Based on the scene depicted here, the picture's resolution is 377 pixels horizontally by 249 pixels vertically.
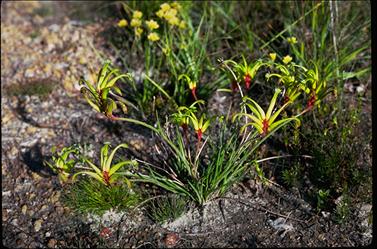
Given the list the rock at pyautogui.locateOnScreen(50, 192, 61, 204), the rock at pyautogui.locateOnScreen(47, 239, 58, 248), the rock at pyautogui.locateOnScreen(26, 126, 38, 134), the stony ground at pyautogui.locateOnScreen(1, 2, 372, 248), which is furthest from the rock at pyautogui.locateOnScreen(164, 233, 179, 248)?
the rock at pyautogui.locateOnScreen(26, 126, 38, 134)

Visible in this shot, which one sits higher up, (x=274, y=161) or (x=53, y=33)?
(x=53, y=33)

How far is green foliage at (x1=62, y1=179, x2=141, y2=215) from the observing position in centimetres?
295

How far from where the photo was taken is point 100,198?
2949 mm

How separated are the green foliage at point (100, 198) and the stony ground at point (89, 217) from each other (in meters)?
0.06

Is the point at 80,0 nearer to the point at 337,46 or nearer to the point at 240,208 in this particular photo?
the point at 337,46

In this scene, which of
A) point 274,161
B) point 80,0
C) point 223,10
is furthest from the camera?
point 80,0

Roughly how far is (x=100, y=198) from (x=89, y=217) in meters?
0.17

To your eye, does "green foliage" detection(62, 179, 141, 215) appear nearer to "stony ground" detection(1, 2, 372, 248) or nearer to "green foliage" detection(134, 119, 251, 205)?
"stony ground" detection(1, 2, 372, 248)

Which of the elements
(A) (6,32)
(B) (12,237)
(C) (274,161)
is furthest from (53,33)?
(C) (274,161)

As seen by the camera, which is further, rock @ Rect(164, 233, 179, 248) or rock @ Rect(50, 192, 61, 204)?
rock @ Rect(50, 192, 61, 204)

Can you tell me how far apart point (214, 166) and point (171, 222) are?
0.42 meters

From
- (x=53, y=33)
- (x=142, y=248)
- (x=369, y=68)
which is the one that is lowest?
(x=142, y=248)

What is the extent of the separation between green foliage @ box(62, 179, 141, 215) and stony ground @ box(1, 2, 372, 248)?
Answer: 6 cm

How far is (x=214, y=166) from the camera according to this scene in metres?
2.87
